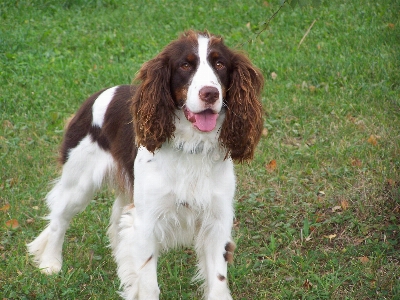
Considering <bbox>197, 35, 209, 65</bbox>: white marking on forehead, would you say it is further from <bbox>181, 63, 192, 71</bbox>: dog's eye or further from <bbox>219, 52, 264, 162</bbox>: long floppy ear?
<bbox>219, 52, 264, 162</bbox>: long floppy ear

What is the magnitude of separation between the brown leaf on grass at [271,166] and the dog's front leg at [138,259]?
2.25m

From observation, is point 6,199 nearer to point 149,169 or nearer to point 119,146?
point 119,146

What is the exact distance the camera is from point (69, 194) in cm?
525

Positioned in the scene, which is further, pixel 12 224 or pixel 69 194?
pixel 12 224

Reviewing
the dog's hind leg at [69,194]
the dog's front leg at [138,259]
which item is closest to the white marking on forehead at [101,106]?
the dog's hind leg at [69,194]

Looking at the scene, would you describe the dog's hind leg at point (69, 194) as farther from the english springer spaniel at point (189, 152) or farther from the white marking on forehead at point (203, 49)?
the white marking on forehead at point (203, 49)

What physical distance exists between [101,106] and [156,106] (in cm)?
108

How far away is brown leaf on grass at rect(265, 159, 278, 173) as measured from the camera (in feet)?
21.2

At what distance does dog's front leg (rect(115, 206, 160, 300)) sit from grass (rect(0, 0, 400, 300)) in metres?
0.37

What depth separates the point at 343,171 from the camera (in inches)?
246

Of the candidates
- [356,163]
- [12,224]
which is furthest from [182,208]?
[356,163]

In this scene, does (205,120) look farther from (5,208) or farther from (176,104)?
(5,208)

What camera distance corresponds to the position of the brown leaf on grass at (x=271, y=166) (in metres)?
6.45

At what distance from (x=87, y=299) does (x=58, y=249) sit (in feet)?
2.40
